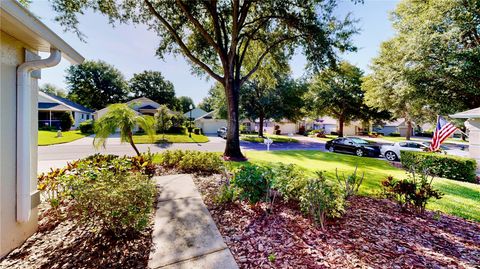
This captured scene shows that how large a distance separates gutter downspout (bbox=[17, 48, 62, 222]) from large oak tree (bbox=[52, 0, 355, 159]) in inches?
277

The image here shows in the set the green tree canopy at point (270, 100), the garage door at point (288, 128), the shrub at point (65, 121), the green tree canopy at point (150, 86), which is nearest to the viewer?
the green tree canopy at point (270, 100)

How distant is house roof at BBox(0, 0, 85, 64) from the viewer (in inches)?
77.9

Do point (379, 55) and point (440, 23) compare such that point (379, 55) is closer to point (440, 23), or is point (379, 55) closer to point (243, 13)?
point (440, 23)

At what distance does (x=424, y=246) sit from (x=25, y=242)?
5.66m

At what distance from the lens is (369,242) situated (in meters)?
2.65

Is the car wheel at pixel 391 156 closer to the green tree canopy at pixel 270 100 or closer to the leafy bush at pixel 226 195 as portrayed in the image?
the green tree canopy at pixel 270 100

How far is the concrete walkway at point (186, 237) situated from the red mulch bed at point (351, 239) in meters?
0.18

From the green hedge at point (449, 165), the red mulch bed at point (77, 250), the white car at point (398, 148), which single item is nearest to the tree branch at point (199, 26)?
the red mulch bed at point (77, 250)

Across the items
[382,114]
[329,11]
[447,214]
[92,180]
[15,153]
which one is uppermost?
[329,11]

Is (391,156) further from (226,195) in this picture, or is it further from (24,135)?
(24,135)

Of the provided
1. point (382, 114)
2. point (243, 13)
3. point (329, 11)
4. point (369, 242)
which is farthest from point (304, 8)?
point (382, 114)

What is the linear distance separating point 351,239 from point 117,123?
21.8ft

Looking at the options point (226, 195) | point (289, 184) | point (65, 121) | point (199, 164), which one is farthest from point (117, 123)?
point (65, 121)

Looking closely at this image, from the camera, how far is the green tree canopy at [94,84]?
1615 inches
